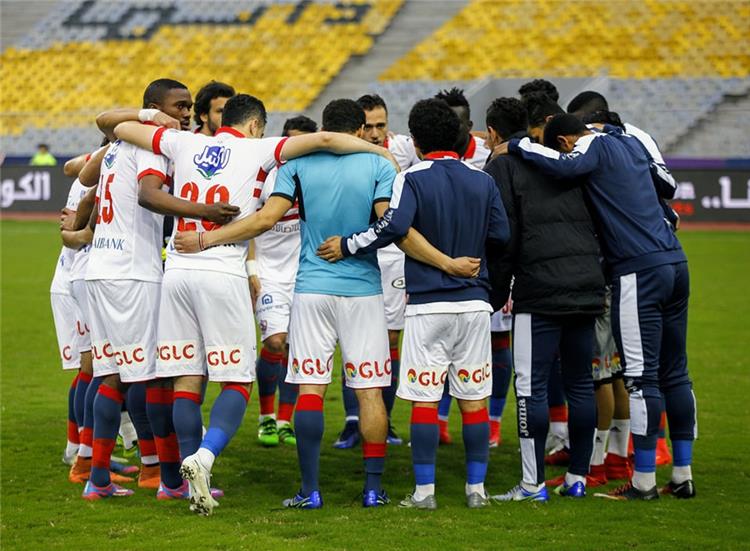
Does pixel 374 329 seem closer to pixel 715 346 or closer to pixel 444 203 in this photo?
pixel 444 203

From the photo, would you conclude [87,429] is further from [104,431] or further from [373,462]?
[373,462]

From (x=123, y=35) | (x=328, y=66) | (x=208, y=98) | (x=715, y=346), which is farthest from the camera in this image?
(x=123, y=35)

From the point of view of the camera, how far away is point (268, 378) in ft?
28.8

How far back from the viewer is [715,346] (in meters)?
13.0

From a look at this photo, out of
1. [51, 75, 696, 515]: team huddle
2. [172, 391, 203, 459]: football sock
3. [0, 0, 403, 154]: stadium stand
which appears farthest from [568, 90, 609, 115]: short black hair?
[0, 0, 403, 154]: stadium stand

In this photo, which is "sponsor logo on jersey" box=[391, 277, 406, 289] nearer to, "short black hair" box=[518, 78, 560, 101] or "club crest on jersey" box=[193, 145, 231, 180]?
"short black hair" box=[518, 78, 560, 101]

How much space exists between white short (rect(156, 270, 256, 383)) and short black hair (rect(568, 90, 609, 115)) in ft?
9.31

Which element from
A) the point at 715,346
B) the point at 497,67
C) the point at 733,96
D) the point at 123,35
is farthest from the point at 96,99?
the point at 715,346

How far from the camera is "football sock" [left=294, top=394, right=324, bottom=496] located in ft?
21.1

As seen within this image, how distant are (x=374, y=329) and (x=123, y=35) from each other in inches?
1313

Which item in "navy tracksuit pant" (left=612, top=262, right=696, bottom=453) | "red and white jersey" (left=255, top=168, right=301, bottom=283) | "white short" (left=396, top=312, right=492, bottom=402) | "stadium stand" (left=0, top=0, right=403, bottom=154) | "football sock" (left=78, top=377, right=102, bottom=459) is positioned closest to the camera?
"white short" (left=396, top=312, right=492, bottom=402)

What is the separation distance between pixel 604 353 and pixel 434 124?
198cm

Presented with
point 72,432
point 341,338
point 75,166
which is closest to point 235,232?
point 341,338

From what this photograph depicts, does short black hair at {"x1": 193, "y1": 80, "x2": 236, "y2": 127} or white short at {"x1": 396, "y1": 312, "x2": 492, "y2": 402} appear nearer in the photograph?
white short at {"x1": 396, "y1": 312, "x2": 492, "y2": 402}
